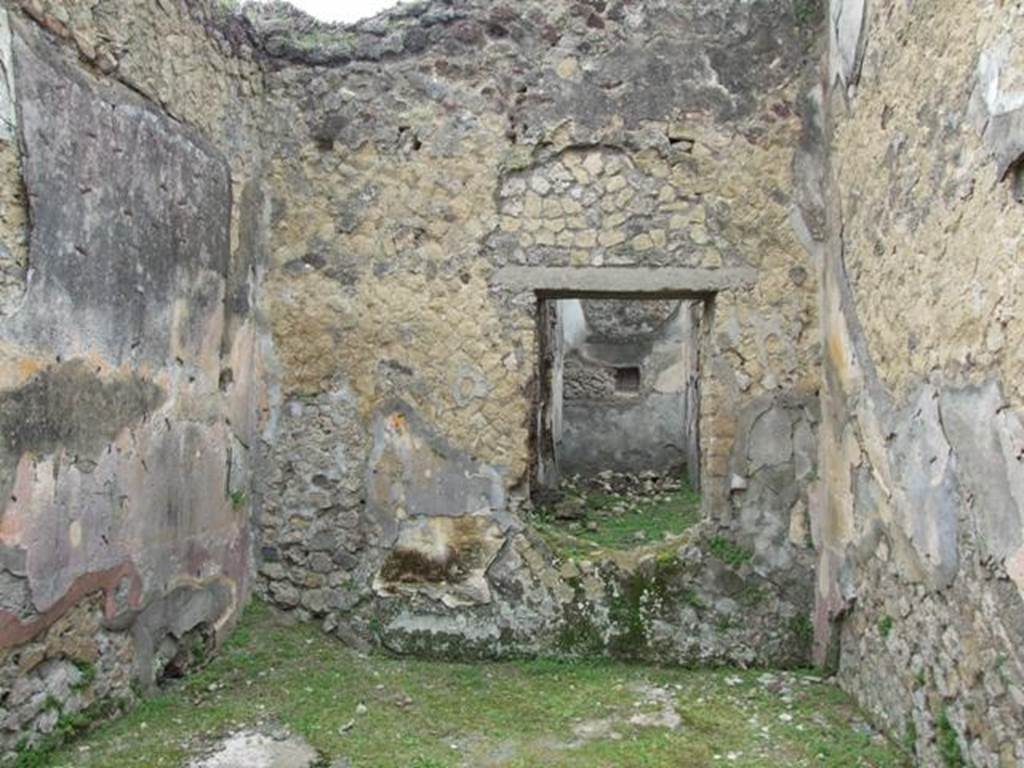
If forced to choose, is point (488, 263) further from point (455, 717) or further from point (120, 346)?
point (455, 717)

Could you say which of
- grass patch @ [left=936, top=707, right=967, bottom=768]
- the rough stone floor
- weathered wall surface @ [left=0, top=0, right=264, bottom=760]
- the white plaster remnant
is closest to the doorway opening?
the rough stone floor

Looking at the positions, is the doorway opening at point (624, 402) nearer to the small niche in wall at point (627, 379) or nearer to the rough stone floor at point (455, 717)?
the small niche in wall at point (627, 379)

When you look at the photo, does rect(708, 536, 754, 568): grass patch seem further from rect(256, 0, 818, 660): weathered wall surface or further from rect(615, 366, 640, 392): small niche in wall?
rect(615, 366, 640, 392): small niche in wall

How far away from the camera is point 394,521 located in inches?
154

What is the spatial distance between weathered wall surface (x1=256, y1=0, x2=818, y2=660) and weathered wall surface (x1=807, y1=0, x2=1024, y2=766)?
287mm

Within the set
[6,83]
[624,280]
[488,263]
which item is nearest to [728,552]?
[624,280]

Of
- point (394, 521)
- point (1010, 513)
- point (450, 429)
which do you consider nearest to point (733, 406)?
point (450, 429)

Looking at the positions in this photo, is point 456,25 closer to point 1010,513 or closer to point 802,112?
point 802,112

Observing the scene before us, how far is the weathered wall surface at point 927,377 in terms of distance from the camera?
6.86ft

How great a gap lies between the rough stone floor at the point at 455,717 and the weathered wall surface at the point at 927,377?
0.92 ft

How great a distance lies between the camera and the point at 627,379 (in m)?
9.45

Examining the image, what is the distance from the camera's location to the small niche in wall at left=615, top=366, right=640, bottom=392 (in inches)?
368

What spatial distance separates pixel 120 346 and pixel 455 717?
5.55ft

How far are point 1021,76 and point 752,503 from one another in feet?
7.17
